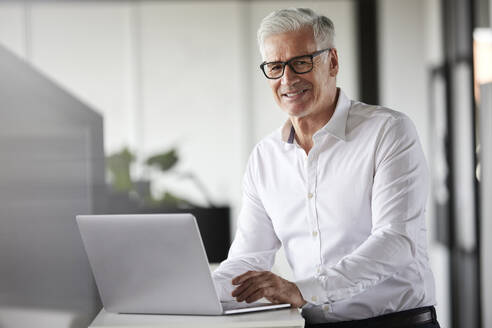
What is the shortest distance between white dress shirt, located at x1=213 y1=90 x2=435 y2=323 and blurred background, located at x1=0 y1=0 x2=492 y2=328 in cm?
204

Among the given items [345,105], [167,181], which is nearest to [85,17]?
[167,181]

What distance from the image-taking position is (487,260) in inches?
155

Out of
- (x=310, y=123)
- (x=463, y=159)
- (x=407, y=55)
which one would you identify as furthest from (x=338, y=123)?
(x=407, y=55)

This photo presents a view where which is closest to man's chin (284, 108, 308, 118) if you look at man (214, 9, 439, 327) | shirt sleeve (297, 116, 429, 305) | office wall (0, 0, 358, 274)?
man (214, 9, 439, 327)

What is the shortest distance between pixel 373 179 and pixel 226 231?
2.57 metres

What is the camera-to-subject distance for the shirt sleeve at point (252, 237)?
174 centimetres

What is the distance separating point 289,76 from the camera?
1.69 m

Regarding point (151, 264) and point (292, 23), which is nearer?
point (151, 264)

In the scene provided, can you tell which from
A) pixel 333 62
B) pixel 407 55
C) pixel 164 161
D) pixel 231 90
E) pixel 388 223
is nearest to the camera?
pixel 388 223

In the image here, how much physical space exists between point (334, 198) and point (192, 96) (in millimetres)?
4699

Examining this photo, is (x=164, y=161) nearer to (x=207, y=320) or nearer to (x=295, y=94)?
(x=295, y=94)

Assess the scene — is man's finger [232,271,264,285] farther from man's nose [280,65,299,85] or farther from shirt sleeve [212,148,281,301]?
man's nose [280,65,299,85]

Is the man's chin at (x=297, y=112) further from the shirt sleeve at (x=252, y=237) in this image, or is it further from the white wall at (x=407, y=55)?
the white wall at (x=407, y=55)

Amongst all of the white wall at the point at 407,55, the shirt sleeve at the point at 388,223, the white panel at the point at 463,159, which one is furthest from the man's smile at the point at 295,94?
the white wall at the point at 407,55
